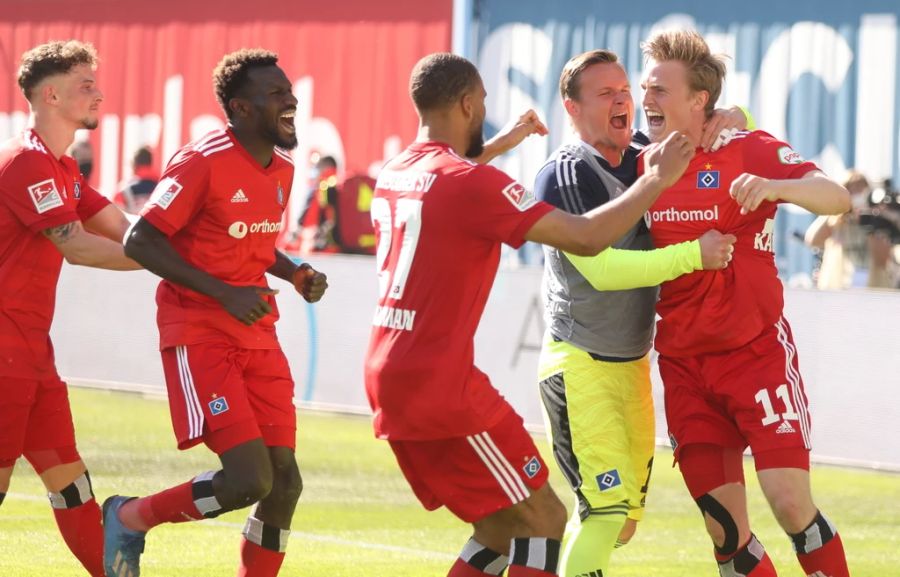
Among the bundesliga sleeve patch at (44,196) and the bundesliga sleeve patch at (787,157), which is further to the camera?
the bundesliga sleeve patch at (44,196)

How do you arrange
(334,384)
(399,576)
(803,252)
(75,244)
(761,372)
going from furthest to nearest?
(803,252)
(334,384)
(399,576)
(75,244)
(761,372)

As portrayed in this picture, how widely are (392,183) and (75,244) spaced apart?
181cm

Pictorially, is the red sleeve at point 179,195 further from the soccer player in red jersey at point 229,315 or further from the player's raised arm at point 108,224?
the player's raised arm at point 108,224

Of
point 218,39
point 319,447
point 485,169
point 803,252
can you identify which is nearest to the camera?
point 485,169

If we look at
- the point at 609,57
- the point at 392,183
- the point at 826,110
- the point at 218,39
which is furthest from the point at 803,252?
the point at 392,183

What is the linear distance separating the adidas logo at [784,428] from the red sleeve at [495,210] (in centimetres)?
138

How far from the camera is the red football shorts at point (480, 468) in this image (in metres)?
5.30

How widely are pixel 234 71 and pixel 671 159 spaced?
2.10 m

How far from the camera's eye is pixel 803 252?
18609 mm

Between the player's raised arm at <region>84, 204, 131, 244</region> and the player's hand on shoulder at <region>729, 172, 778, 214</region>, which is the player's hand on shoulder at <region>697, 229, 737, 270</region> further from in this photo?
the player's raised arm at <region>84, 204, 131, 244</region>

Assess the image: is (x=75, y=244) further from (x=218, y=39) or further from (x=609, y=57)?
(x=218, y=39)

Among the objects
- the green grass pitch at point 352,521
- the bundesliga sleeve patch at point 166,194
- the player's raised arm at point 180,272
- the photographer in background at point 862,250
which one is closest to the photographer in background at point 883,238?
the photographer in background at point 862,250

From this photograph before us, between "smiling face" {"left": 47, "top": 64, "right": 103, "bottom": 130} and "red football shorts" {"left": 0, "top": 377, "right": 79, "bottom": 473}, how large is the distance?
1150 mm

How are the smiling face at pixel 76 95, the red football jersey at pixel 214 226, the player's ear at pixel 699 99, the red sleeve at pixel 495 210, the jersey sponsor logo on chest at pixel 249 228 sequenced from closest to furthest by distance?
the red sleeve at pixel 495 210 → the player's ear at pixel 699 99 → the red football jersey at pixel 214 226 → the jersey sponsor logo on chest at pixel 249 228 → the smiling face at pixel 76 95
